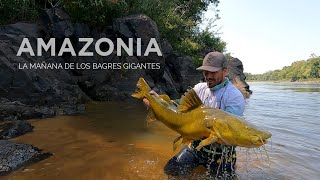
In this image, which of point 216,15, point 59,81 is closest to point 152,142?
point 59,81

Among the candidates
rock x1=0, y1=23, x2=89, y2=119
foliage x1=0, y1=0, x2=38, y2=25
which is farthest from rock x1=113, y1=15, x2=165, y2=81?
foliage x1=0, y1=0, x2=38, y2=25

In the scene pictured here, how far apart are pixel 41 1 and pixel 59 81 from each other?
7.65m

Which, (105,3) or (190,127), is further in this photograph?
(105,3)

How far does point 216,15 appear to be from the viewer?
31.1 meters

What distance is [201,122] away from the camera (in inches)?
137

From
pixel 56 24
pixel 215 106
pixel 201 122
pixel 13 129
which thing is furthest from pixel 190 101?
pixel 56 24

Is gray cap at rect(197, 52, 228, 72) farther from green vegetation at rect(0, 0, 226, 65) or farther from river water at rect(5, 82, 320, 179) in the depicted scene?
green vegetation at rect(0, 0, 226, 65)

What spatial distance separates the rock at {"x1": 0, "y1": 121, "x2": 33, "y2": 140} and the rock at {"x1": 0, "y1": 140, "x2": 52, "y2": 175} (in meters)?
1.41

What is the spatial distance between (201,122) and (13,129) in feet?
18.4

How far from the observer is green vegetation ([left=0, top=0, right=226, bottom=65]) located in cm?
1692

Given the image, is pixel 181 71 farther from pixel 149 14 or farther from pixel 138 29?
pixel 138 29

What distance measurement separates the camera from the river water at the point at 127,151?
18.0 ft

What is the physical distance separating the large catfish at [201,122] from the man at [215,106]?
0.24 metres

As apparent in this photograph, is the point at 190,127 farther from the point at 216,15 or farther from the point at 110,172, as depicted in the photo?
the point at 216,15
